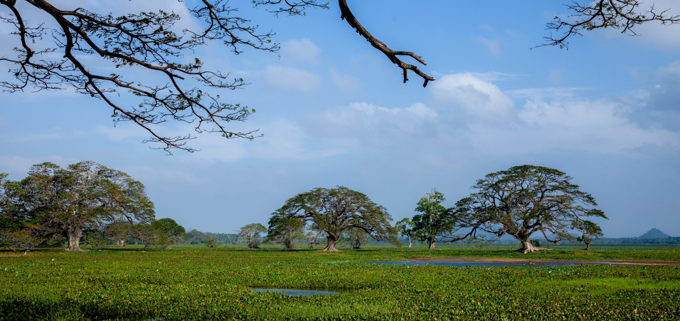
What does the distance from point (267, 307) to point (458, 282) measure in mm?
7446

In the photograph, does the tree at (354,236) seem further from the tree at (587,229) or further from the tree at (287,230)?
the tree at (587,229)

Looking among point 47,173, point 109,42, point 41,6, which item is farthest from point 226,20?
point 47,173

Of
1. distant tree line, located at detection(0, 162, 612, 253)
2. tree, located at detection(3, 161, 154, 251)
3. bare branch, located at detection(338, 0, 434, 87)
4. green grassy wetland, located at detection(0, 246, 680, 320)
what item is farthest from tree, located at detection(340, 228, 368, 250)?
bare branch, located at detection(338, 0, 434, 87)

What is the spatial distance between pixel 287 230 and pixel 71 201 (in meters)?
21.7

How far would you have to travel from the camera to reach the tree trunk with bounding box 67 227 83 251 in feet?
137

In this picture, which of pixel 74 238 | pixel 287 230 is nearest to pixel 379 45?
pixel 287 230

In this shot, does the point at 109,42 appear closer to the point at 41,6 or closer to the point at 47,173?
the point at 41,6

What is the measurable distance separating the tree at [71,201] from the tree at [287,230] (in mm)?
13663

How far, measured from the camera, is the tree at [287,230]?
4606 centimetres

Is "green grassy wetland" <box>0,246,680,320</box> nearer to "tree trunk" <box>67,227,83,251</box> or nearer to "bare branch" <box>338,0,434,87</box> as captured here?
"bare branch" <box>338,0,434,87</box>

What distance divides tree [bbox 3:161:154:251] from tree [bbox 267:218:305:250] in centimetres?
1366

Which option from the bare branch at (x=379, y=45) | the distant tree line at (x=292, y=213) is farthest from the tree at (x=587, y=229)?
the bare branch at (x=379, y=45)

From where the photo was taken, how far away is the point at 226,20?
8.50 meters

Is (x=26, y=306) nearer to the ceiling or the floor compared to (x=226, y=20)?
nearer to the floor
